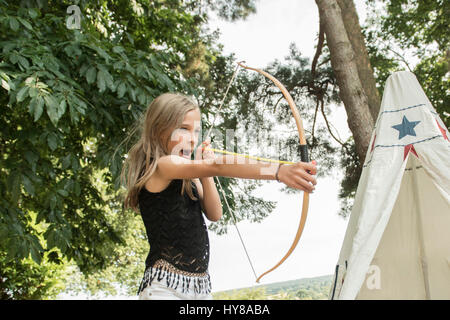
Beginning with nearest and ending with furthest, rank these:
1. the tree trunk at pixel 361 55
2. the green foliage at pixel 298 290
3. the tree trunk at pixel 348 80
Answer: the tree trunk at pixel 348 80 → the tree trunk at pixel 361 55 → the green foliage at pixel 298 290

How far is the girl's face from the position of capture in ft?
4.12

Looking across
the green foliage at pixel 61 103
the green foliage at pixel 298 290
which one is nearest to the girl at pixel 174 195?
the green foliage at pixel 61 103

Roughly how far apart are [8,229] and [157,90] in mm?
1205

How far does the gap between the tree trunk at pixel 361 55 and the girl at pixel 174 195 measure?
2.31 meters

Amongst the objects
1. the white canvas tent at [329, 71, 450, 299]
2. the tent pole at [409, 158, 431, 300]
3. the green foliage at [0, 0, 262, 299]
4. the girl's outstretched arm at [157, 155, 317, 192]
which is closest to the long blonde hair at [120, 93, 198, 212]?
the girl's outstretched arm at [157, 155, 317, 192]

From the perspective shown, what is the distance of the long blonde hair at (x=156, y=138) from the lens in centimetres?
126

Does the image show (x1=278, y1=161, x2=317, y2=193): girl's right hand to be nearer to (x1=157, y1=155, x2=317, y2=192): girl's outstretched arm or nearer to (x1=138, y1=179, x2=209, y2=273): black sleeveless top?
(x1=157, y1=155, x2=317, y2=192): girl's outstretched arm

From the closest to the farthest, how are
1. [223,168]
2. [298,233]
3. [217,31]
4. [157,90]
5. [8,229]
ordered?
[223,168] < [298,233] < [8,229] < [157,90] < [217,31]

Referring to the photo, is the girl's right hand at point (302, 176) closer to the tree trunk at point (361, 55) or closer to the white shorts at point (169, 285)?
the white shorts at point (169, 285)

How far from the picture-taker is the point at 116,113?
2748mm

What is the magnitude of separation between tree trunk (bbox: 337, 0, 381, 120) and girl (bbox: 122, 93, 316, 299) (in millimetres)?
2306
